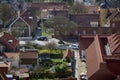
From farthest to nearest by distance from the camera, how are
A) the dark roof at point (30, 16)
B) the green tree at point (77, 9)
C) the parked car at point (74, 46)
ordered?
the green tree at point (77, 9)
the dark roof at point (30, 16)
the parked car at point (74, 46)

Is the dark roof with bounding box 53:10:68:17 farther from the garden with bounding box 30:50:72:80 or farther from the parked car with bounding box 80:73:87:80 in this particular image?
the parked car with bounding box 80:73:87:80

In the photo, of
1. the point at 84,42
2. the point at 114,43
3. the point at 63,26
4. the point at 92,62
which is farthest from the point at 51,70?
the point at 63,26

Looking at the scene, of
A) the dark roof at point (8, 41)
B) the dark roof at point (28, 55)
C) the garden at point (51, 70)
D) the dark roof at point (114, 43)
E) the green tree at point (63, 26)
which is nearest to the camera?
the dark roof at point (114, 43)

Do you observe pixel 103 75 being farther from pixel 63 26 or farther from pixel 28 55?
pixel 63 26

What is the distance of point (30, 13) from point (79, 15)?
531 cm

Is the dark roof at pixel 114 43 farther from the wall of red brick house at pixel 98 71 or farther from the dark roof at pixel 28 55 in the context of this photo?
the dark roof at pixel 28 55

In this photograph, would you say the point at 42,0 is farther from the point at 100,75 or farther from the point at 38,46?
the point at 100,75

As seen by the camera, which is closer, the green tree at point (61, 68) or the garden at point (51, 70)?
the garden at point (51, 70)

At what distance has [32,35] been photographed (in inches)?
1657

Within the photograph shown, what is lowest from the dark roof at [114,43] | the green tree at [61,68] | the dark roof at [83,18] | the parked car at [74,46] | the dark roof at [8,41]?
the green tree at [61,68]

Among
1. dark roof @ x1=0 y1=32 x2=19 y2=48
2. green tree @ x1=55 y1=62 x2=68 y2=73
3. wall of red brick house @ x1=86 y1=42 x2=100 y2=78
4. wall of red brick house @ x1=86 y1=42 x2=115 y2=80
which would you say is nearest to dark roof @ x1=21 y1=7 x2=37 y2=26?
dark roof @ x1=0 y1=32 x2=19 y2=48

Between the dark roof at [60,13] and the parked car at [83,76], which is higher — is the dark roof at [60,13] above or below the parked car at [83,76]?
above

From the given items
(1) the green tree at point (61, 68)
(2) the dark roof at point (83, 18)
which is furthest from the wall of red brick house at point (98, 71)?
(2) the dark roof at point (83, 18)

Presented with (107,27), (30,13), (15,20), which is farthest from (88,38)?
(30,13)
